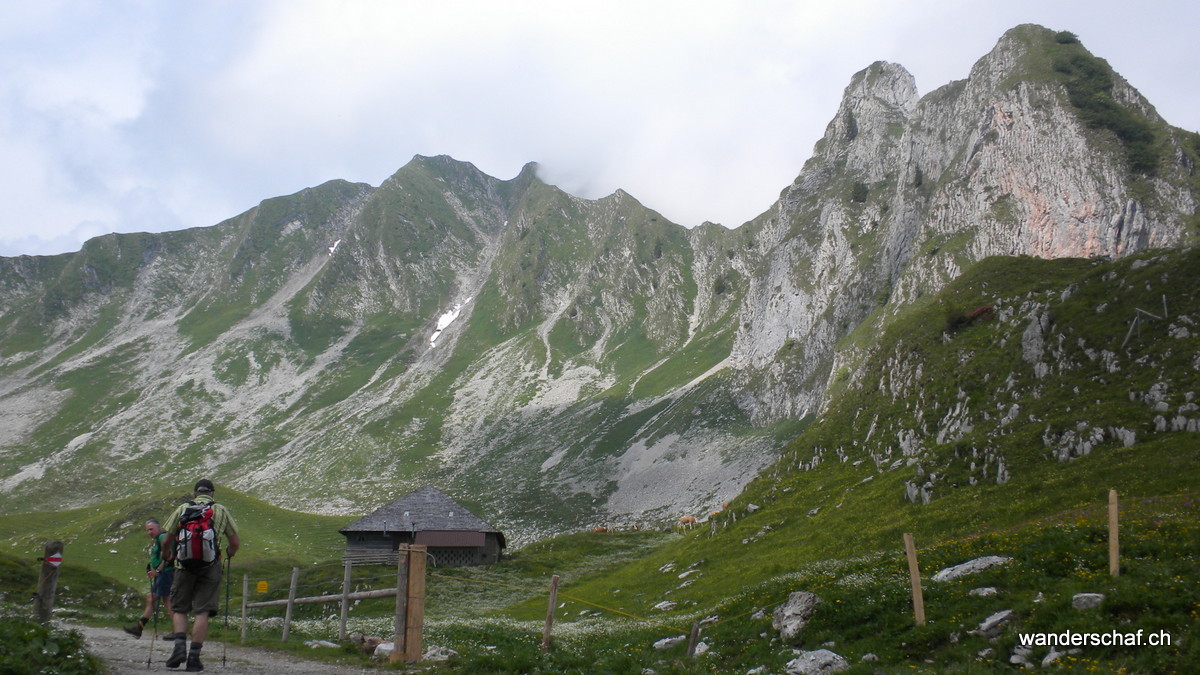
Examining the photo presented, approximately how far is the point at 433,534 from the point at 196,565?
60928 mm

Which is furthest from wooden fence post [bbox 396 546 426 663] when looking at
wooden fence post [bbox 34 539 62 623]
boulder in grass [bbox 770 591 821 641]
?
boulder in grass [bbox 770 591 821 641]

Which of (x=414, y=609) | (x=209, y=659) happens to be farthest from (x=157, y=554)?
(x=414, y=609)

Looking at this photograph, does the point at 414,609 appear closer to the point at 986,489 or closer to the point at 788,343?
the point at 986,489

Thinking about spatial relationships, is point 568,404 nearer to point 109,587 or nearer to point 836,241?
point 836,241

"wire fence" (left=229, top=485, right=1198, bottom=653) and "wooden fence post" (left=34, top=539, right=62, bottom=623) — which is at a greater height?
"wooden fence post" (left=34, top=539, right=62, bottom=623)

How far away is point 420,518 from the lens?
7206 cm

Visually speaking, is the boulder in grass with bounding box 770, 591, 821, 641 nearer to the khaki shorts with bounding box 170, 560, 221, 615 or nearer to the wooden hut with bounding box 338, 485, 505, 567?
the khaki shorts with bounding box 170, 560, 221, 615

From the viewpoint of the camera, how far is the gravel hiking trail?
1338 centimetres

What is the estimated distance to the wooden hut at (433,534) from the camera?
7012 cm

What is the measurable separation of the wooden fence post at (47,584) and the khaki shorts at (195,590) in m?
5.89

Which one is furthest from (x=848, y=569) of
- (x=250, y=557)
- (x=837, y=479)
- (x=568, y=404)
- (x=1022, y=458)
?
(x=568, y=404)

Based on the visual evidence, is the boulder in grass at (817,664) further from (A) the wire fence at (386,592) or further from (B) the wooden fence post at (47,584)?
(B) the wooden fence post at (47,584)

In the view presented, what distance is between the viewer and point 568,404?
174 m

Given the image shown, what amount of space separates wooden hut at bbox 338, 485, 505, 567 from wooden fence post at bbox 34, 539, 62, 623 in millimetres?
54769
